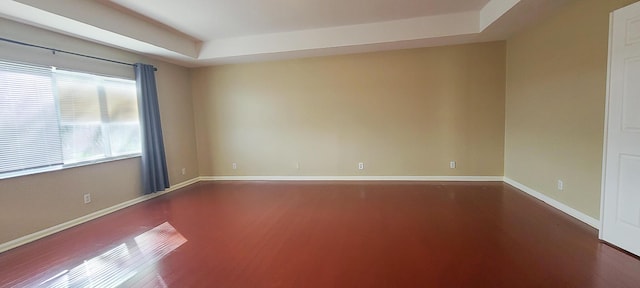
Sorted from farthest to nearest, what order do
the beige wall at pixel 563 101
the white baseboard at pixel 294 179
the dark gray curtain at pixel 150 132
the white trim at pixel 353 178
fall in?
the white trim at pixel 353 178 → the dark gray curtain at pixel 150 132 → the white baseboard at pixel 294 179 → the beige wall at pixel 563 101

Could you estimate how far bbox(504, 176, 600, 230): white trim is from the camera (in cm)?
276

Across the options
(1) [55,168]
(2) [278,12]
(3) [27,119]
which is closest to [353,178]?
(2) [278,12]

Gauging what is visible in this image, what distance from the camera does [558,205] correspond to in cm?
325

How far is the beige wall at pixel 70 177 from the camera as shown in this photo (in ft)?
9.03

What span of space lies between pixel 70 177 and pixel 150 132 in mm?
1267

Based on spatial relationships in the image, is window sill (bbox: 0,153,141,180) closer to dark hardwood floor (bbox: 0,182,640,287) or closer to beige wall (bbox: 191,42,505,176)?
dark hardwood floor (bbox: 0,182,640,287)

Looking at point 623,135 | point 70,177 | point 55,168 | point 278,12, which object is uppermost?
point 278,12

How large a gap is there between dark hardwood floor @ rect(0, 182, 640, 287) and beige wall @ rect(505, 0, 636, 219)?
16.2 inches

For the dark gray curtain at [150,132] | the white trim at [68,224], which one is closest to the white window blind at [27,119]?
the white trim at [68,224]

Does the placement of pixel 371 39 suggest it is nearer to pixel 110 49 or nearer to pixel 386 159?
pixel 386 159

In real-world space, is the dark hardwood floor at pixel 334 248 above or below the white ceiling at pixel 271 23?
below

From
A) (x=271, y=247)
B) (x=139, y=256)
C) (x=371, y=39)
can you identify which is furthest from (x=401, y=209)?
(x=139, y=256)

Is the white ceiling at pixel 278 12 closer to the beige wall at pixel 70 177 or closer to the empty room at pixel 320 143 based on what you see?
the empty room at pixel 320 143

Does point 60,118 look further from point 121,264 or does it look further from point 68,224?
point 121,264
